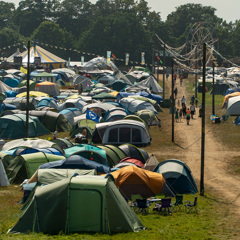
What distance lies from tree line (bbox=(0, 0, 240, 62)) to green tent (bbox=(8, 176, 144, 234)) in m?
85.0

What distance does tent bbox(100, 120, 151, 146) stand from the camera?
3741 cm

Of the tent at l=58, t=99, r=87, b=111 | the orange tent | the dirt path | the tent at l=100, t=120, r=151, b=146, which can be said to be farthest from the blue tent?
the tent at l=58, t=99, r=87, b=111

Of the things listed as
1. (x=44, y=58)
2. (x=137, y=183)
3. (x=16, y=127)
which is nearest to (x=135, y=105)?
(x=16, y=127)

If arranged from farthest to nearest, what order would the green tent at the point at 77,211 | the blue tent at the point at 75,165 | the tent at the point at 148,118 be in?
the tent at the point at 148,118 → the blue tent at the point at 75,165 → the green tent at the point at 77,211

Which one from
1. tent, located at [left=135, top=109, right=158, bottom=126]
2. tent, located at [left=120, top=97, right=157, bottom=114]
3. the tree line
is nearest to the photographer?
tent, located at [left=135, top=109, right=158, bottom=126]

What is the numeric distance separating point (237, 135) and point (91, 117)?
10.6 meters

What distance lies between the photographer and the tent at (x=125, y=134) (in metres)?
37.4

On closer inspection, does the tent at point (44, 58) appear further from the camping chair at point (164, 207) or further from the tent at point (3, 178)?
the camping chair at point (164, 207)

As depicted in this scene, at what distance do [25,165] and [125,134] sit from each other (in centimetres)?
1242

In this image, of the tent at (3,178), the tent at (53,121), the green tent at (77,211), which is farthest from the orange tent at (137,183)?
the tent at (53,121)

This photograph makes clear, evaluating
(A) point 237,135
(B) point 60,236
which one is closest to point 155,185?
(B) point 60,236

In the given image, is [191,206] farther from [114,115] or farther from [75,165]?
[114,115]

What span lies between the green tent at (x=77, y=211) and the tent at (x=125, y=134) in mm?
19916

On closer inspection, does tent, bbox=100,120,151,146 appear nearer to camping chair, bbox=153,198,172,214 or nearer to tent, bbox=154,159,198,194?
tent, bbox=154,159,198,194
